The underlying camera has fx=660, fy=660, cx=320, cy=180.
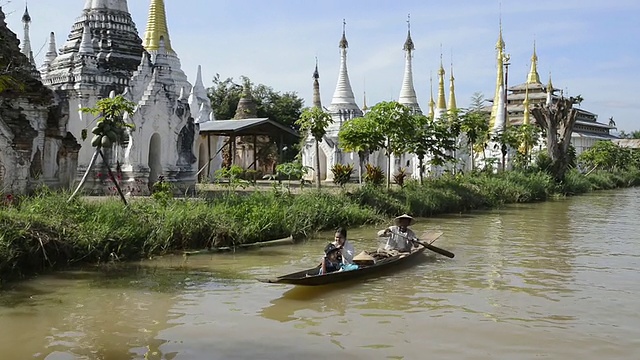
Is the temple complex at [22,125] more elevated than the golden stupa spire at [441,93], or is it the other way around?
the golden stupa spire at [441,93]

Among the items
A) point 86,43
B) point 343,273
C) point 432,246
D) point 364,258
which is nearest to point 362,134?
point 432,246

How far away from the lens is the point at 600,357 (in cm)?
699

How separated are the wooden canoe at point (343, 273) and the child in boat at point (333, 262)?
3.9 inches

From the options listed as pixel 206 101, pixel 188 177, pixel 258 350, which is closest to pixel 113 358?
pixel 258 350

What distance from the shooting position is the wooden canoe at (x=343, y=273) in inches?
355

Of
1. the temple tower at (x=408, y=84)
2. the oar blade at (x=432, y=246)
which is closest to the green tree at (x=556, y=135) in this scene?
the temple tower at (x=408, y=84)

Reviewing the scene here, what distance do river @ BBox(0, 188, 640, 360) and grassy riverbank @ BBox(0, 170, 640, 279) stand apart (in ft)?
1.47

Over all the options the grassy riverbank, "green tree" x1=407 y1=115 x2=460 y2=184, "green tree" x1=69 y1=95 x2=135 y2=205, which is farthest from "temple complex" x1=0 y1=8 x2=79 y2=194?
"green tree" x1=407 y1=115 x2=460 y2=184

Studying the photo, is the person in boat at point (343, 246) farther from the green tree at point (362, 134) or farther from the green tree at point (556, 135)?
the green tree at point (556, 135)

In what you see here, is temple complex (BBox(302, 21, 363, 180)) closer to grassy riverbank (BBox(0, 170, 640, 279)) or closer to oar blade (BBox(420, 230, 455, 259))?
grassy riverbank (BBox(0, 170, 640, 279))

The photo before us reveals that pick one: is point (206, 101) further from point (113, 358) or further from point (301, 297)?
point (113, 358)

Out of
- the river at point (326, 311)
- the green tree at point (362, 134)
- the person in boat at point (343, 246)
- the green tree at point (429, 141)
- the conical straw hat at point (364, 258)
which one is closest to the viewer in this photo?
the river at point (326, 311)

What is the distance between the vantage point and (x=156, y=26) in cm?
3133

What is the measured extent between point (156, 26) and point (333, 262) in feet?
79.7
